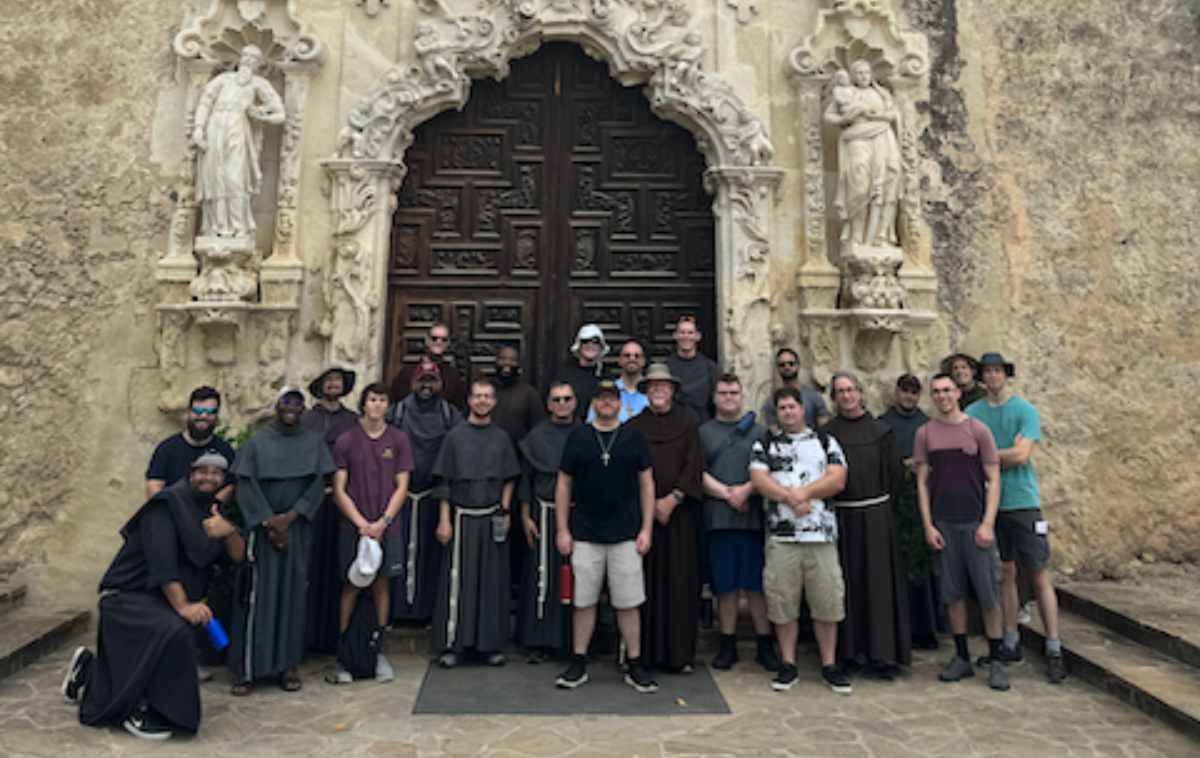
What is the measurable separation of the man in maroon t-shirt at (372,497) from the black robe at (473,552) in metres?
0.30

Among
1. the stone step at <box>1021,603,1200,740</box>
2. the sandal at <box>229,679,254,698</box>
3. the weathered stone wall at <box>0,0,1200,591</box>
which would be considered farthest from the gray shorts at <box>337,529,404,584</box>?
the stone step at <box>1021,603,1200,740</box>

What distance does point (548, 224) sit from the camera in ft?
22.9

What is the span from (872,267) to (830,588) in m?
3.01

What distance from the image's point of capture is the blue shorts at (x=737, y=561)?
4867mm

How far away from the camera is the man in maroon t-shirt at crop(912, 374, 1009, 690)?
4.66 metres

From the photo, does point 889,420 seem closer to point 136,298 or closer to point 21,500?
point 136,298

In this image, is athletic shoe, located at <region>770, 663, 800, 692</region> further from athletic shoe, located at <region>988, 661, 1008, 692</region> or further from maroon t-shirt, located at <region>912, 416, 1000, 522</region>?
maroon t-shirt, located at <region>912, 416, 1000, 522</region>

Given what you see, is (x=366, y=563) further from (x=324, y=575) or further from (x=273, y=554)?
(x=324, y=575)

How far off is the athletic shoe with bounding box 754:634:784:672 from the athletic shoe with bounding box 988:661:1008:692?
123 cm

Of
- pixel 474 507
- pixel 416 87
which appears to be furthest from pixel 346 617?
pixel 416 87

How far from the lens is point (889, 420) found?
5613 millimetres

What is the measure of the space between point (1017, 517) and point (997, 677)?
97 centimetres

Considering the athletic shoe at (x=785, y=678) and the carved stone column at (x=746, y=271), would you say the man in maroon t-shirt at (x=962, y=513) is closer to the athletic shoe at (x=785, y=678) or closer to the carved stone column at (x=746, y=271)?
the athletic shoe at (x=785, y=678)

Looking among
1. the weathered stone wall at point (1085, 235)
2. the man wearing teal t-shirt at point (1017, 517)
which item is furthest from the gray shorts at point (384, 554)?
the weathered stone wall at point (1085, 235)
